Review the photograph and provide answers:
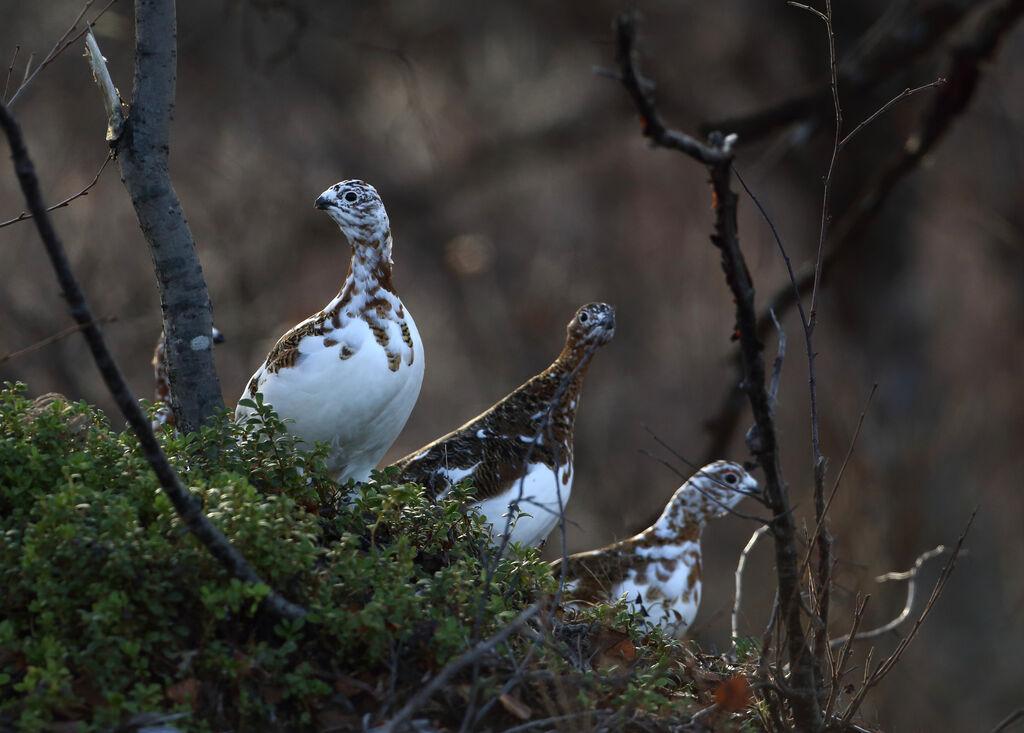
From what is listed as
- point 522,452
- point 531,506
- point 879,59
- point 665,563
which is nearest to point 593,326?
point 522,452

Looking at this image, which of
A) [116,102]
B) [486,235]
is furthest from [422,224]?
[116,102]

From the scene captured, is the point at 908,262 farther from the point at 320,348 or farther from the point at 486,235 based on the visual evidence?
the point at 320,348

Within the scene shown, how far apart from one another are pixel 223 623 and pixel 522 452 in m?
1.83

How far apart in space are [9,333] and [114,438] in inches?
227

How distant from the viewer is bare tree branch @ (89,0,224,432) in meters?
3.86

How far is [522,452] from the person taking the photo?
14.7 ft

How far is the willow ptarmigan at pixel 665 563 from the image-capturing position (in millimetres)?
4621

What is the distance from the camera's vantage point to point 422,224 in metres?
11.6

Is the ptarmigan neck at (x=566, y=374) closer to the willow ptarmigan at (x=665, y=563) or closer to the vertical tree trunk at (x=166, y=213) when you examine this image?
the willow ptarmigan at (x=665, y=563)

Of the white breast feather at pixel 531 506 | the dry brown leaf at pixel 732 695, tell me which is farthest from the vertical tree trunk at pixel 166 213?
the dry brown leaf at pixel 732 695

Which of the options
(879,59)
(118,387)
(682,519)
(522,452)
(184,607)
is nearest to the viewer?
(118,387)

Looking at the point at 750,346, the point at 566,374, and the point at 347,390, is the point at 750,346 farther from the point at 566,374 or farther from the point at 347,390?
the point at 566,374

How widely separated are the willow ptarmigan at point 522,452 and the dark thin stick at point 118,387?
1.57m

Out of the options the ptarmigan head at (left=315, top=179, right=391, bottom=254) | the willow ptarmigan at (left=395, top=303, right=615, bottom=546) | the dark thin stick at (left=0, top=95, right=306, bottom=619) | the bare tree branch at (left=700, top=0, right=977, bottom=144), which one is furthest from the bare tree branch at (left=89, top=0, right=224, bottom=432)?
the bare tree branch at (left=700, top=0, right=977, bottom=144)
